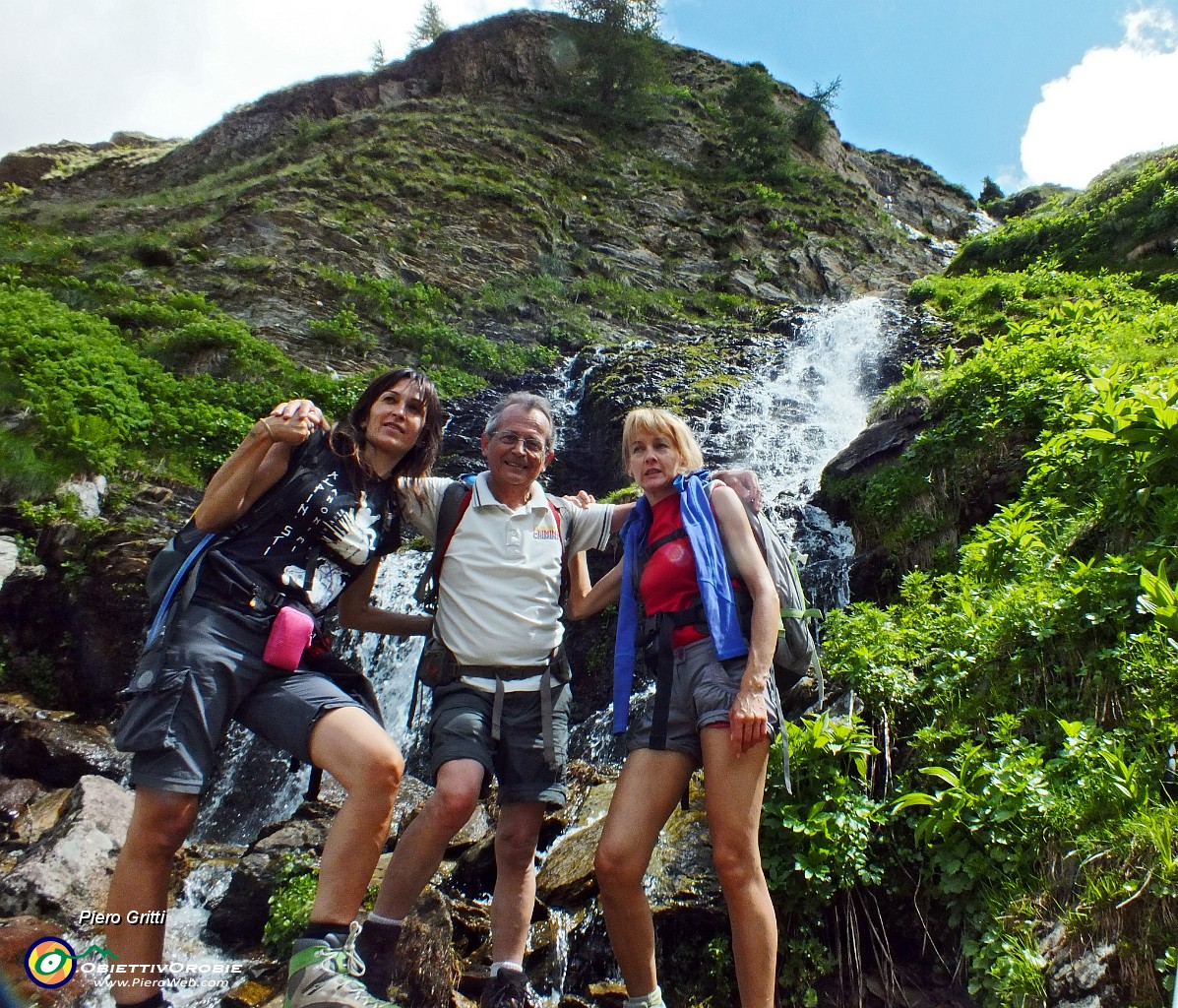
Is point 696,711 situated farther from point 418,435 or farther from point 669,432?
point 418,435

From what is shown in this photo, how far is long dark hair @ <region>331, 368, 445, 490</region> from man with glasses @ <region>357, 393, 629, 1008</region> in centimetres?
12

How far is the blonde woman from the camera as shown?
9.07ft

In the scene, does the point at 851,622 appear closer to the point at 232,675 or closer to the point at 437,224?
the point at 232,675

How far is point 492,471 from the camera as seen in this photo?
357 centimetres

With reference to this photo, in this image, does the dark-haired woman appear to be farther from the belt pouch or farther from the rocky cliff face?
the rocky cliff face

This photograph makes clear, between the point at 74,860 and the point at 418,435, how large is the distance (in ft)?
14.3

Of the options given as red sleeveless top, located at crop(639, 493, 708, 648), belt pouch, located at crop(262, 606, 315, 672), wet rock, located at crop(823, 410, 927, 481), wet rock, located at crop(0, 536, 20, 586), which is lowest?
belt pouch, located at crop(262, 606, 315, 672)

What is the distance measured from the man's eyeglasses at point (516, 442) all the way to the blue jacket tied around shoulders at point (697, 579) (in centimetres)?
57

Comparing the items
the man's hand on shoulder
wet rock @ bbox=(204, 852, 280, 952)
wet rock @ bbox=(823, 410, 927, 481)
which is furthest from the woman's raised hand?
wet rock @ bbox=(823, 410, 927, 481)

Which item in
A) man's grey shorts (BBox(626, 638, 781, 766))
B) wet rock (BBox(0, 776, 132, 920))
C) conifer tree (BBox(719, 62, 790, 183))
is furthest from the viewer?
conifer tree (BBox(719, 62, 790, 183))

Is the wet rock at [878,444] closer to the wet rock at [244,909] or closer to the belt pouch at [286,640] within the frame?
the wet rock at [244,909]

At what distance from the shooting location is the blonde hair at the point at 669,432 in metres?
3.51

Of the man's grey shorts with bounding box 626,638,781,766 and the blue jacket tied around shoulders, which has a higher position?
the blue jacket tied around shoulders

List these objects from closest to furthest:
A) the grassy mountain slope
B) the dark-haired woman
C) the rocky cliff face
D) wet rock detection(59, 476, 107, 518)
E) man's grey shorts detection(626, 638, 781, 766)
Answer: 1. the dark-haired woman
2. man's grey shorts detection(626, 638, 781, 766)
3. wet rock detection(59, 476, 107, 518)
4. the grassy mountain slope
5. the rocky cliff face
